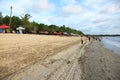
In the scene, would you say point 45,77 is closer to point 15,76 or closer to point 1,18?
point 15,76

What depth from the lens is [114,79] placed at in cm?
1119

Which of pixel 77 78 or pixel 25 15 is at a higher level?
pixel 25 15

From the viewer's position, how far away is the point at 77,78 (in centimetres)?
1053

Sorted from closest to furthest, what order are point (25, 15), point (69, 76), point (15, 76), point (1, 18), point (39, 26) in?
point (15, 76) → point (69, 76) → point (1, 18) → point (25, 15) → point (39, 26)

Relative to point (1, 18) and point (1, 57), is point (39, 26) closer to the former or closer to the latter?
point (1, 18)

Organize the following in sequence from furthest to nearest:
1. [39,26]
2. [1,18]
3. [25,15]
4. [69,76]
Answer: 1. [39,26]
2. [25,15]
3. [1,18]
4. [69,76]

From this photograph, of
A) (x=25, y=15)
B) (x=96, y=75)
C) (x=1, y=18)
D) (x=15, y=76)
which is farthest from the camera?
(x=25, y=15)

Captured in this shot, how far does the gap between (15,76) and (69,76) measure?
2894 millimetres

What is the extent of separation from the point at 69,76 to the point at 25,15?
236 ft

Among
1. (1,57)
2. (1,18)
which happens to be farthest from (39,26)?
(1,57)

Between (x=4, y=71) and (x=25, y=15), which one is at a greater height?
(x=25, y=15)

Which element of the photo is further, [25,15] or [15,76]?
[25,15]

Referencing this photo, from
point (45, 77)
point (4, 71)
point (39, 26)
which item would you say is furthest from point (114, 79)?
point (39, 26)

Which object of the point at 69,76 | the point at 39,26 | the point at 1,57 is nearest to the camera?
the point at 69,76
